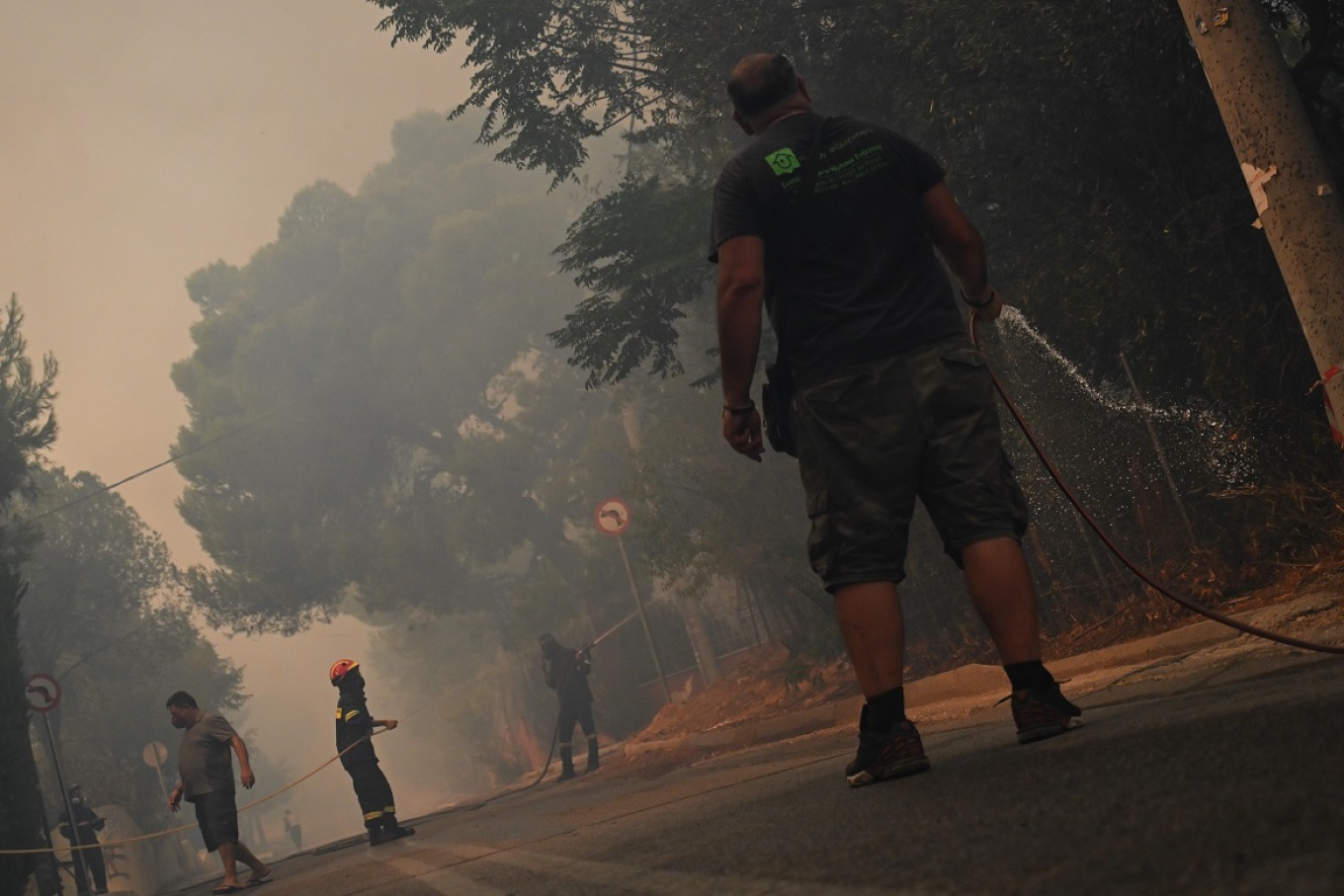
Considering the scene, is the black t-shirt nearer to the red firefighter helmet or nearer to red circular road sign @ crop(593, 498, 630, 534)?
the red firefighter helmet

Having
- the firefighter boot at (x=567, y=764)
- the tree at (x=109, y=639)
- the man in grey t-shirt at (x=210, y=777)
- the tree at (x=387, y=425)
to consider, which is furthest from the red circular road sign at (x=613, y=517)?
the tree at (x=109, y=639)

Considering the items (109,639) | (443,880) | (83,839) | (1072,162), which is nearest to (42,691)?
(83,839)

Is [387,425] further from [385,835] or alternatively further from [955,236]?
[955,236]

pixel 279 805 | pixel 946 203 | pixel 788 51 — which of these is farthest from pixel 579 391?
pixel 279 805

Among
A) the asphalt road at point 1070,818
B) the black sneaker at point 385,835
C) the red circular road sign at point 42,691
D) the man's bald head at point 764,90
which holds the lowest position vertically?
the black sneaker at point 385,835

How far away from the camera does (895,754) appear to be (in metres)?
3.67

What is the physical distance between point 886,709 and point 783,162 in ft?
5.36

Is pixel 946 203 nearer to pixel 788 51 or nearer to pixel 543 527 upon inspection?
pixel 788 51

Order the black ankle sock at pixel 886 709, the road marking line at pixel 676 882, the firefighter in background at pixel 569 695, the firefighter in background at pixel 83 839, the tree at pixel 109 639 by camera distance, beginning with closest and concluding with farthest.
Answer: the road marking line at pixel 676 882 < the black ankle sock at pixel 886 709 < the firefighter in background at pixel 83 839 < the firefighter in background at pixel 569 695 < the tree at pixel 109 639

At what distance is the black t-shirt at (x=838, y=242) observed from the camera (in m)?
3.82

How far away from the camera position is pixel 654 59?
53.1 feet

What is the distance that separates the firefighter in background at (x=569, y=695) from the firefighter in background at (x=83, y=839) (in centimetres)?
682

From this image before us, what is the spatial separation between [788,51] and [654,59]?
3018 mm

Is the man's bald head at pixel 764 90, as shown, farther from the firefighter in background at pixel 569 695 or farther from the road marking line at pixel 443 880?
the firefighter in background at pixel 569 695
